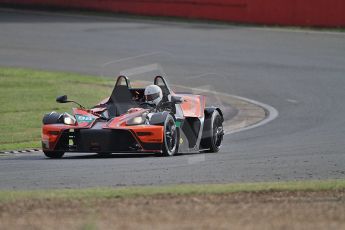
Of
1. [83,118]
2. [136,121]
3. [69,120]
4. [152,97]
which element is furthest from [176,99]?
[69,120]

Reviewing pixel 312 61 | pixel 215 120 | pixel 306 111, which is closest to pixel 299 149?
pixel 215 120

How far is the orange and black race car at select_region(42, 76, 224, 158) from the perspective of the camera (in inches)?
564

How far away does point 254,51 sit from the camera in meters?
29.3

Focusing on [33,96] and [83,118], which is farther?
[33,96]

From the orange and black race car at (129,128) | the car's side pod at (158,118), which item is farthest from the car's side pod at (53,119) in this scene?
the car's side pod at (158,118)

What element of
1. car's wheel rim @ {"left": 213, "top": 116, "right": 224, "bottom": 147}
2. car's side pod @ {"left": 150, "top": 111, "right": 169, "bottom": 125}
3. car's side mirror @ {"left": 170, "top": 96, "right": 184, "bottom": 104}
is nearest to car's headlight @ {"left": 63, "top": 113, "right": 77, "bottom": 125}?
car's side pod @ {"left": 150, "top": 111, "right": 169, "bottom": 125}

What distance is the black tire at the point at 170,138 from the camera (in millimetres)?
14523

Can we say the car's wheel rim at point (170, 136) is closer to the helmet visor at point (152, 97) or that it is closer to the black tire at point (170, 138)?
the black tire at point (170, 138)

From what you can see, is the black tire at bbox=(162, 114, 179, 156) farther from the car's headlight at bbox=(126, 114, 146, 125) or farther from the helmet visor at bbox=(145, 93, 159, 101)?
the helmet visor at bbox=(145, 93, 159, 101)

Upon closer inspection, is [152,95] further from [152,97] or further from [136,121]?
[136,121]

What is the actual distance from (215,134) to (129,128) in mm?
2113

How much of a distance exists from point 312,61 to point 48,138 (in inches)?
566

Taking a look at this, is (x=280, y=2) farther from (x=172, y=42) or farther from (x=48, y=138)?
(x=48, y=138)

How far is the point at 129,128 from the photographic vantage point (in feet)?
47.0
